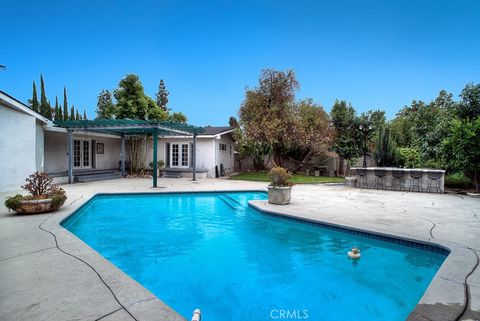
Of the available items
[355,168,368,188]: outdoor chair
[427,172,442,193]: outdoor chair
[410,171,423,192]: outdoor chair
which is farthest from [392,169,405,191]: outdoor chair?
[355,168,368,188]: outdoor chair

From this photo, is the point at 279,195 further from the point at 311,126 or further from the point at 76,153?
the point at 76,153

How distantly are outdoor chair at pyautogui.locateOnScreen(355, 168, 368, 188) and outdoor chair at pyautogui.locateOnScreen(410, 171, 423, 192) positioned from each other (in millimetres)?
1983

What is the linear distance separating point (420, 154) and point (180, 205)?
12.8 m

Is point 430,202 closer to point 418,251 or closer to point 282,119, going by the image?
point 418,251

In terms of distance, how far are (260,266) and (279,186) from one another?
4.19 metres

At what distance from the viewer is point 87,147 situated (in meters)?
17.7

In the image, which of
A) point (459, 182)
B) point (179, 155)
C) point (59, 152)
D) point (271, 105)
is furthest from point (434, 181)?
point (59, 152)

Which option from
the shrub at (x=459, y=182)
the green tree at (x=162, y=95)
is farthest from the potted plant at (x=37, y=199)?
the green tree at (x=162, y=95)

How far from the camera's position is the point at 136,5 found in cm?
1384

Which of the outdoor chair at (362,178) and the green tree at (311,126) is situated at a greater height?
the green tree at (311,126)

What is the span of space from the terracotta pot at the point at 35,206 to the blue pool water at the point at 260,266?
0.64 m

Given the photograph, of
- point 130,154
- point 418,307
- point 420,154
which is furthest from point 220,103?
point 418,307

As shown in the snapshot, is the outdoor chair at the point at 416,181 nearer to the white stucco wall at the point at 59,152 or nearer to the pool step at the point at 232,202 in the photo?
the pool step at the point at 232,202

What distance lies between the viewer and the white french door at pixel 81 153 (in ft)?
55.4
